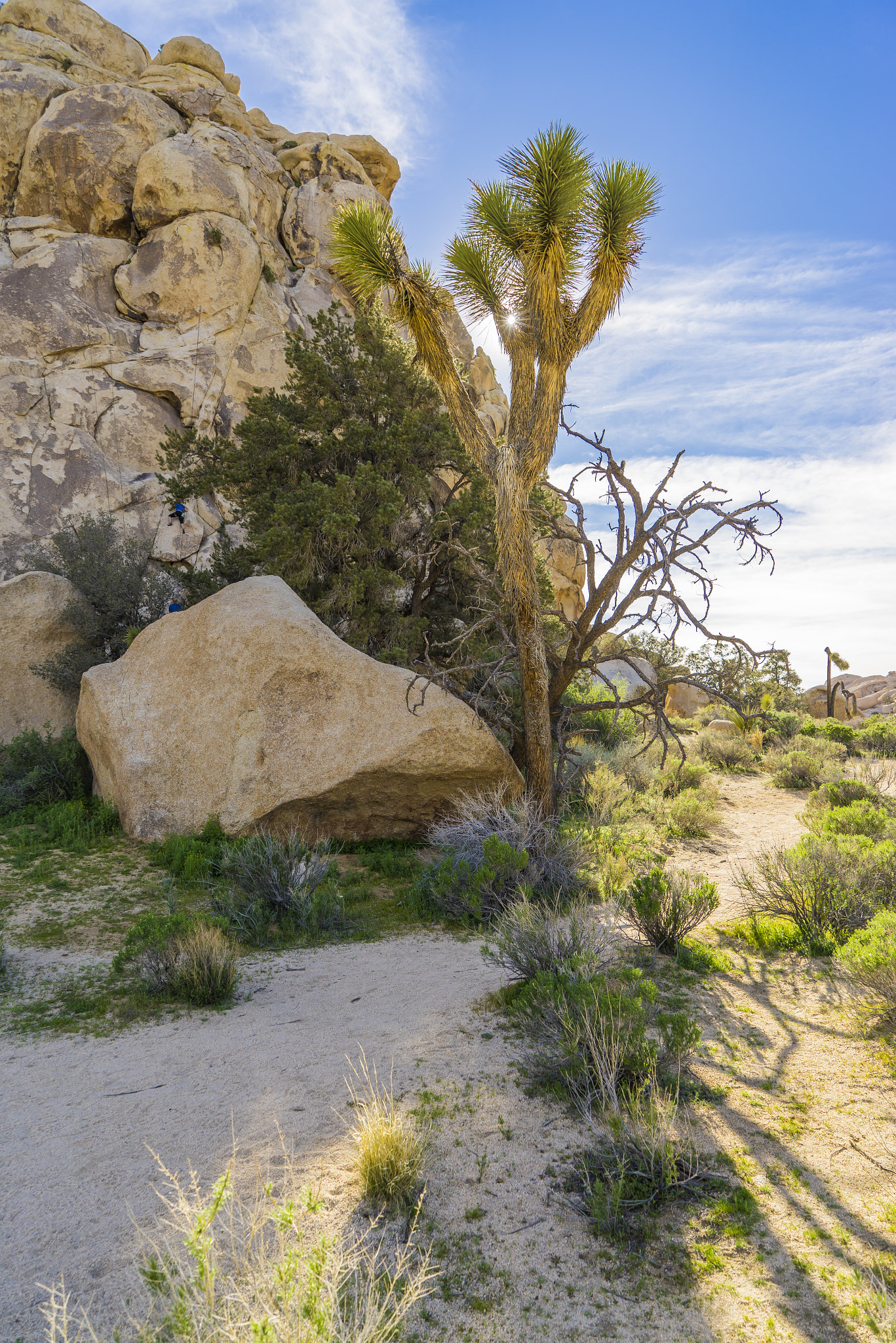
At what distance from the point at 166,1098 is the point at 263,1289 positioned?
216 cm

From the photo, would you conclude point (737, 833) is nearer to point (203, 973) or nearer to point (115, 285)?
point (203, 973)

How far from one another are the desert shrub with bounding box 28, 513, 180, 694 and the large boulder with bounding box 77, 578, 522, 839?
3.27 meters

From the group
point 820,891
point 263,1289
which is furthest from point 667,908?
point 263,1289

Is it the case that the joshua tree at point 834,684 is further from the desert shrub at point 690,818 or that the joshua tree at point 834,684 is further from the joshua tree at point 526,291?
the joshua tree at point 526,291

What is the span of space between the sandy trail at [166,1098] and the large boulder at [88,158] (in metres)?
29.1

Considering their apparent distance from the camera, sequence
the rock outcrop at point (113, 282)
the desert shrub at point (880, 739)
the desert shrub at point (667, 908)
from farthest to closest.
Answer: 1. the rock outcrop at point (113, 282)
2. the desert shrub at point (880, 739)
3. the desert shrub at point (667, 908)

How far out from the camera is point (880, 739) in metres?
18.2

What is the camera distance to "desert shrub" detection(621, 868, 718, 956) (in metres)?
5.71

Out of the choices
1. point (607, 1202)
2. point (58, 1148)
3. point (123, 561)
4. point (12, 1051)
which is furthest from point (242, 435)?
point (607, 1202)

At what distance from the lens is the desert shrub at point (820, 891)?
18.8ft

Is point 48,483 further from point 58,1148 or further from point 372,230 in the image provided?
point 58,1148

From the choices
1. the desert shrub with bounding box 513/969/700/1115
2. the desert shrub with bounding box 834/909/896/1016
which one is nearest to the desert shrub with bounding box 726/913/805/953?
the desert shrub with bounding box 834/909/896/1016

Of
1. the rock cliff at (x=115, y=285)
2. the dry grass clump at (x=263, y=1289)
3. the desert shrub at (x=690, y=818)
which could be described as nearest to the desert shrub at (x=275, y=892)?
the dry grass clump at (x=263, y=1289)

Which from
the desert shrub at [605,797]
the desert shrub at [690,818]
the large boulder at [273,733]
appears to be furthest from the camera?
the desert shrub at [690,818]
